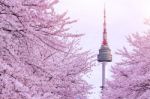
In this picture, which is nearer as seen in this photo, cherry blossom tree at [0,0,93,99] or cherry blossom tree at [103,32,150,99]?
cherry blossom tree at [0,0,93,99]

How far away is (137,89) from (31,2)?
31.6ft

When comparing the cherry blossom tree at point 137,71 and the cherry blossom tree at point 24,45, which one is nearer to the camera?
the cherry blossom tree at point 24,45

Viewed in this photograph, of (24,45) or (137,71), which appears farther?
(137,71)

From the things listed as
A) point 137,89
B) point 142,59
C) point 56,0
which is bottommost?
point 137,89

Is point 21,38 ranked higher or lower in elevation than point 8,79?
higher

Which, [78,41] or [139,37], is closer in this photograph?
[139,37]

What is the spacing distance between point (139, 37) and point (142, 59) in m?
2.68

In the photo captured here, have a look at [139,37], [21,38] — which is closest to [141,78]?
[139,37]

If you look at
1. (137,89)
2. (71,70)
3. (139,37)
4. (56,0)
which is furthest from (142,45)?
(56,0)

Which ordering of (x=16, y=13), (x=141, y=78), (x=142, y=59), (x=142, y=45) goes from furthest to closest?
1. (x=142, y=45)
2. (x=142, y=59)
3. (x=141, y=78)
4. (x=16, y=13)

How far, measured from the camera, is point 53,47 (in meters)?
10.1

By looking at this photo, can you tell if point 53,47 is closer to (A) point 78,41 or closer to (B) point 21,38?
(B) point 21,38

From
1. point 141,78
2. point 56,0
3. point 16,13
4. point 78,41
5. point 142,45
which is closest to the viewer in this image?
point 16,13

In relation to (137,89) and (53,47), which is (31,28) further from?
(137,89)
